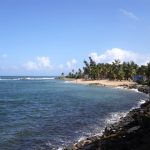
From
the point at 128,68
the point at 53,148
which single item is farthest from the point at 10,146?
the point at 128,68

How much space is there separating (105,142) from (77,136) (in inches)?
349

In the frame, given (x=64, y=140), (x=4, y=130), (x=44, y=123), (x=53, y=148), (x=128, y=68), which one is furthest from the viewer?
(x=128, y=68)

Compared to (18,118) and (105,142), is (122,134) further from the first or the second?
(18,118)

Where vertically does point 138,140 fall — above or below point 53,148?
above

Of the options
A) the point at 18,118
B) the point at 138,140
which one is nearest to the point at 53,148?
the point at 138,140

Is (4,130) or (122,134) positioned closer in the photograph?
(122,134)

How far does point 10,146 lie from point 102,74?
17086cm

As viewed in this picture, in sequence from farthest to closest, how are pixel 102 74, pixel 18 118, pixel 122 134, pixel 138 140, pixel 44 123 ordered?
pixel 102 74 → pixel 18 118 → pixel 44 123 → pixel 122 134 → pixel 138 140

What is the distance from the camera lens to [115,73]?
169 meters

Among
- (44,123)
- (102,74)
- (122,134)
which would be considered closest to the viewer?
(122,134)

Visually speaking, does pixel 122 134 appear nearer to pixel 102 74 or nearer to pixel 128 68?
pixel 128 68

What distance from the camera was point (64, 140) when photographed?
2794cm

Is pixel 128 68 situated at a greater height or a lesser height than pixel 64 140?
greater

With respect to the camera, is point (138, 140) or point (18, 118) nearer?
point (138, 140)
